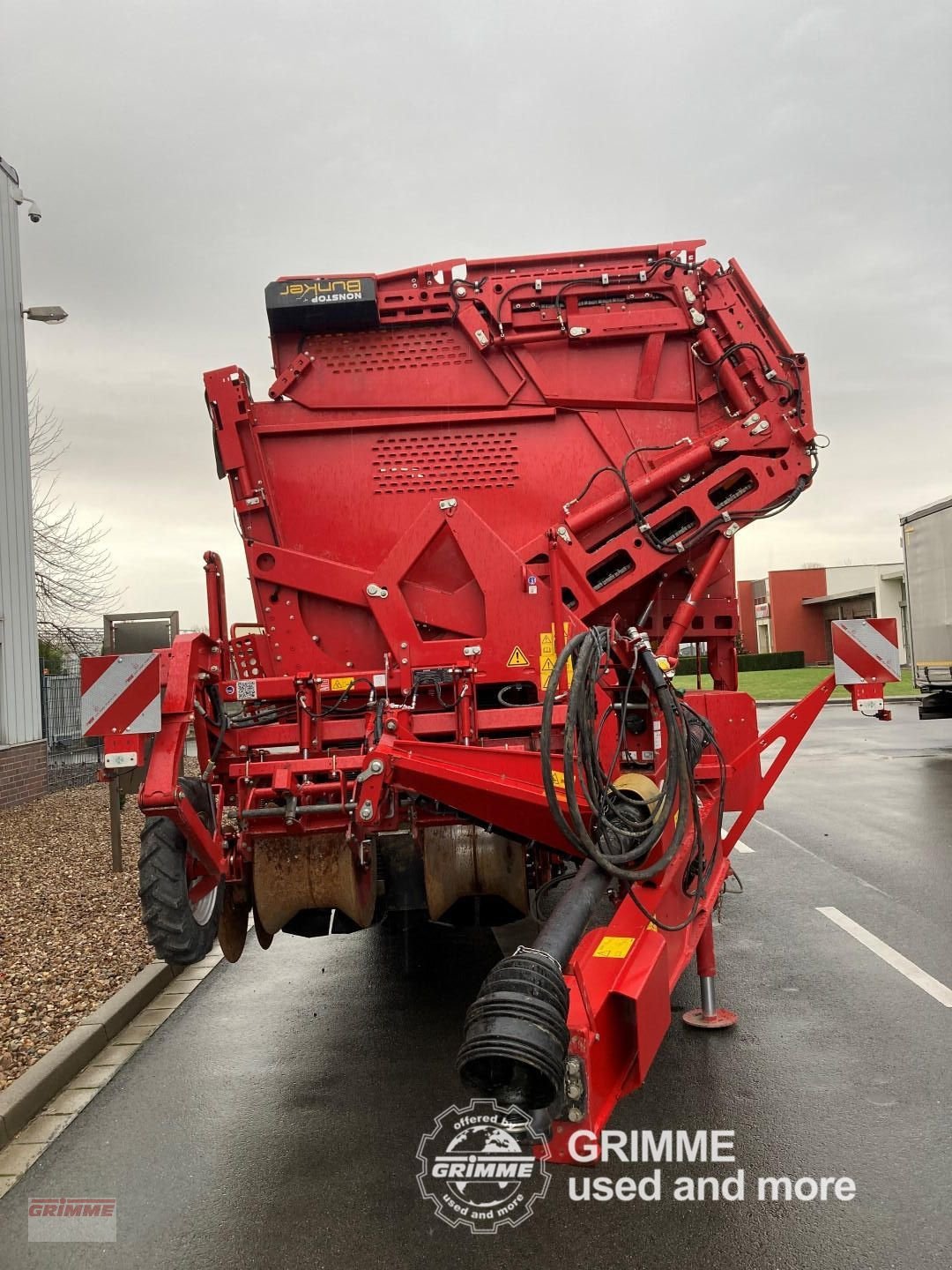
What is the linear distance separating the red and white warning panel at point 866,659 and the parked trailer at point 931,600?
1047 cm

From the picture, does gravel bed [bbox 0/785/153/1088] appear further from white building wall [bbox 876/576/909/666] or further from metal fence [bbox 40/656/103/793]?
white building wall [bbox 876/576/909/666]

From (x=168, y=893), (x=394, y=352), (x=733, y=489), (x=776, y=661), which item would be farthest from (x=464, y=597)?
(x=776, y=661)

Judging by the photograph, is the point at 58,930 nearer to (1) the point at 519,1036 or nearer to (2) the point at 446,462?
(2) the point at 446,462

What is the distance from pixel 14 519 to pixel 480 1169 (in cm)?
1170

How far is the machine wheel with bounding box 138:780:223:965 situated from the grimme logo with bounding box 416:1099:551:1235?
4.03ft

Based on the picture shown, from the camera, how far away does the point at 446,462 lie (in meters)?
5.31

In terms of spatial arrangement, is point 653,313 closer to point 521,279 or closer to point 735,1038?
point 521,279

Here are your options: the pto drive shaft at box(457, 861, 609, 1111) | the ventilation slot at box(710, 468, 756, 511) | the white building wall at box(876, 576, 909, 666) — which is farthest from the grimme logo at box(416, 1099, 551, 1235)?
the white building wall at box(876, 576, 909, 666)

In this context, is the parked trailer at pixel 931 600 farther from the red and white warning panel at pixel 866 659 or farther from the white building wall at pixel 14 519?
the white building wall at pixel 14 519

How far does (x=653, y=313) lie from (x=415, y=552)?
6.50 ft

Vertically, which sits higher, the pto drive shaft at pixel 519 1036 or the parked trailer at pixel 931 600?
the parked trailer at pixel 931 600

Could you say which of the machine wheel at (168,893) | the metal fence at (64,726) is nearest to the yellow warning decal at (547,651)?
the machine wheel at (168,893)

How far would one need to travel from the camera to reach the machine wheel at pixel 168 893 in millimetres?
3875

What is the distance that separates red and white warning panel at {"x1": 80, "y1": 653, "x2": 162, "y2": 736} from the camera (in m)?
3.94
